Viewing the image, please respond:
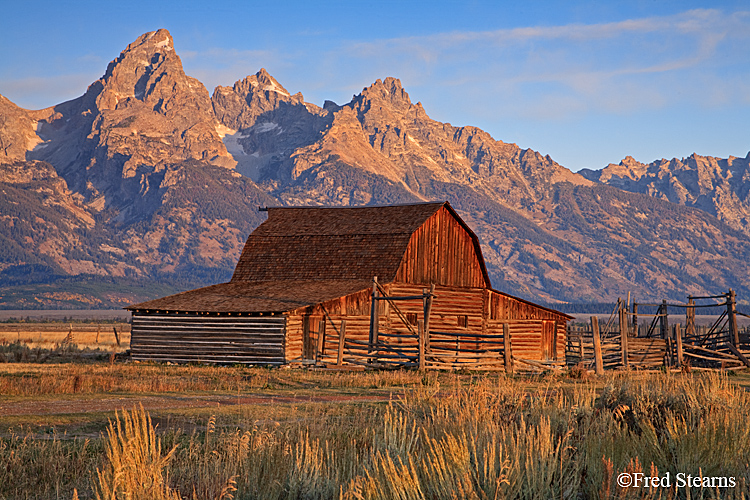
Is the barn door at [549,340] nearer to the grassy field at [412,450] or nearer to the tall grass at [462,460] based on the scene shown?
the grassy field at [412,450]

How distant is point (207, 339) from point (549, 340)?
62.6 feet

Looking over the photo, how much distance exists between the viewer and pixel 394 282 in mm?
36031

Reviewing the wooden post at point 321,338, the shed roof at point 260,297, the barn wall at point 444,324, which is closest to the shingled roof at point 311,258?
the shed roof at point 260,297

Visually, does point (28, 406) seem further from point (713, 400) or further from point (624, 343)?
point (624, 343)

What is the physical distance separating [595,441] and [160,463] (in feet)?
14.3

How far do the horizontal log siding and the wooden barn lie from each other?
0.04m

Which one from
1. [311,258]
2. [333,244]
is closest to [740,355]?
[333,244]

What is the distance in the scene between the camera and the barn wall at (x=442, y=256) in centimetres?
3722

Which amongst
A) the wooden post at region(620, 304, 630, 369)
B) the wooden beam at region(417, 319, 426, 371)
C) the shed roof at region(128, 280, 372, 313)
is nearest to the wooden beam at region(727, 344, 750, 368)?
the wooden post at region(620, 304, 630, 369)

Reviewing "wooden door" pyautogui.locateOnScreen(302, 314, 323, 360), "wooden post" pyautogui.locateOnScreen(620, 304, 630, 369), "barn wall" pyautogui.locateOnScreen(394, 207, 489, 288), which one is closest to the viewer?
"wooden post" pyautogui.locateOnScreen(620, 304, 630, 369)

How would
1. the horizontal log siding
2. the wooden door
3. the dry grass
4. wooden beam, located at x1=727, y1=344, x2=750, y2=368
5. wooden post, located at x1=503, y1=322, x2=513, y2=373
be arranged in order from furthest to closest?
1. the dry grass
2. the wooden door
3. the horizontal log siding
4. wooden beam, located at x1=727, y1=344, x2=750, y2=368
5. wooden post, located at x1=503, y1=322, x2=513, y2=373

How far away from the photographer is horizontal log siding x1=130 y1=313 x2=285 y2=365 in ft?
105

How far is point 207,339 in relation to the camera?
33.3 m

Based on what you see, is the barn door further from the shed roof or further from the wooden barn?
the shed roof
